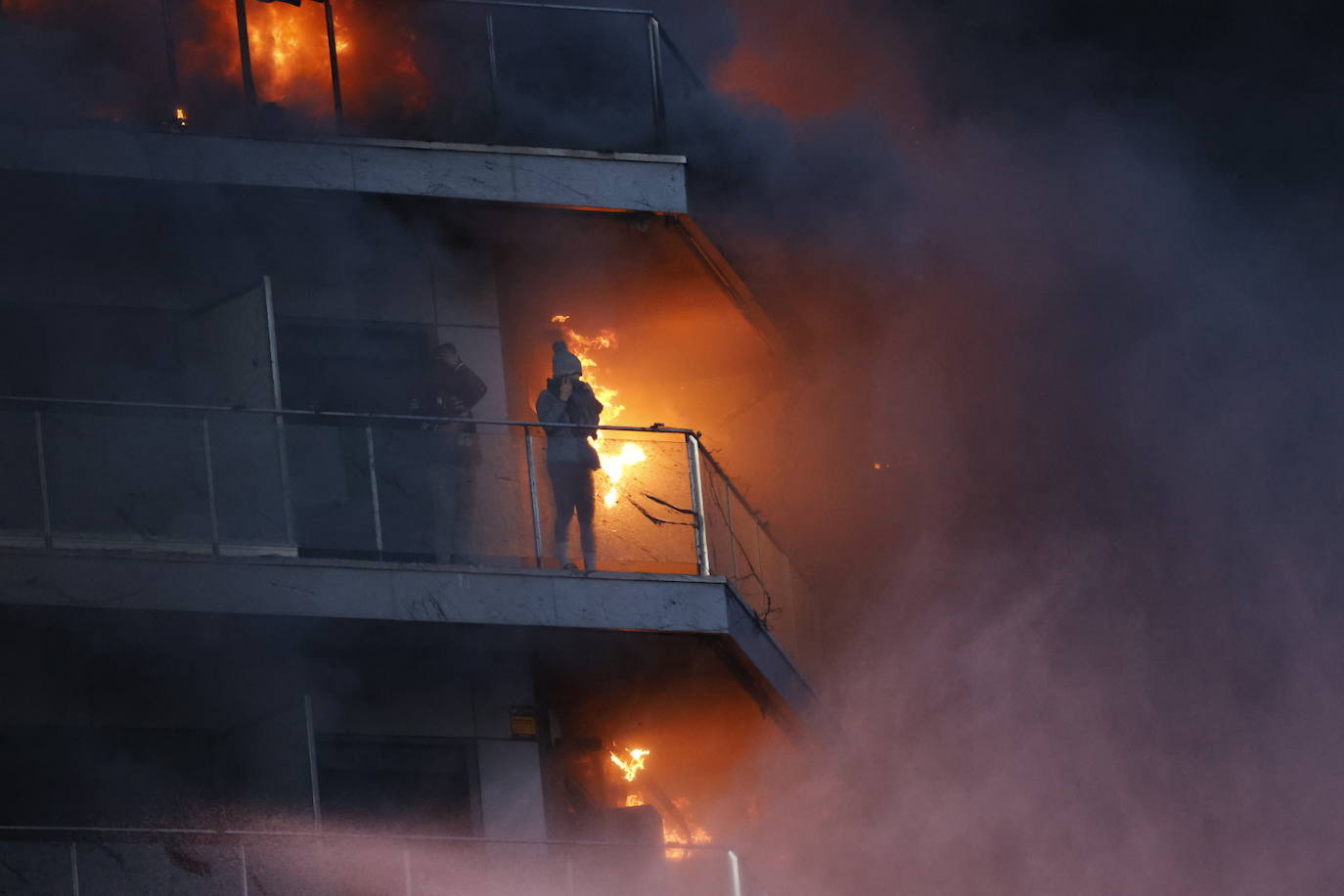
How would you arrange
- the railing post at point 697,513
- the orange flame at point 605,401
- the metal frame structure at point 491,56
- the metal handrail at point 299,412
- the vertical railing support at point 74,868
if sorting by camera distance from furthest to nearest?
the metal frame structure at point 491,56
the railing post at point 697,513
the orange flame at point 605,401
the metal handrail at point 299,412
the vertical railing support at point 74,868

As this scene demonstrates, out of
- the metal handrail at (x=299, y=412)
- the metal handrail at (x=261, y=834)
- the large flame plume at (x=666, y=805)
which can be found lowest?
the metal handrail at (x=261, y=834)

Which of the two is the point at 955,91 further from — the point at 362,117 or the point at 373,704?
the point at 373,704

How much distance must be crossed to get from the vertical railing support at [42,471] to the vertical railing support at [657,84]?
4.73m

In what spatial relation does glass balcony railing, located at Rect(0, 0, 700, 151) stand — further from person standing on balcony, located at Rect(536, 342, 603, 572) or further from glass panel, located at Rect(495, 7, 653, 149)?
person standing on balcony, located at Rect(536, 342, 603, 572)

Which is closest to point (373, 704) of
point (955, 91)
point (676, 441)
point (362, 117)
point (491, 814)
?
point (491, 814)

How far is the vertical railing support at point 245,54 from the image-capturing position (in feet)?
53.0

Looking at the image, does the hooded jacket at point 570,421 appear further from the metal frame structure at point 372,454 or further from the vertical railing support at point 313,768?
the vertical railing support at point 313,768

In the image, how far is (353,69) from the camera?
1662 centimetres

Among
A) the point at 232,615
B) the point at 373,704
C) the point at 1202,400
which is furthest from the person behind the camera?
the point at 1202,400

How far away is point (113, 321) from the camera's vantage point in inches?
622

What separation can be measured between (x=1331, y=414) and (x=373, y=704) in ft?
33.3

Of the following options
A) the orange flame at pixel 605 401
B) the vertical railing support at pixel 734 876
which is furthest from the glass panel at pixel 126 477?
the vertical railing support at pixel 734 876

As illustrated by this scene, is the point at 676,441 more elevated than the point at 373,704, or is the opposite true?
the point at 676,441

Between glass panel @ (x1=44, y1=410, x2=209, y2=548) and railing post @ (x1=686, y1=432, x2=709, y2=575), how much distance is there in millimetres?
2965
